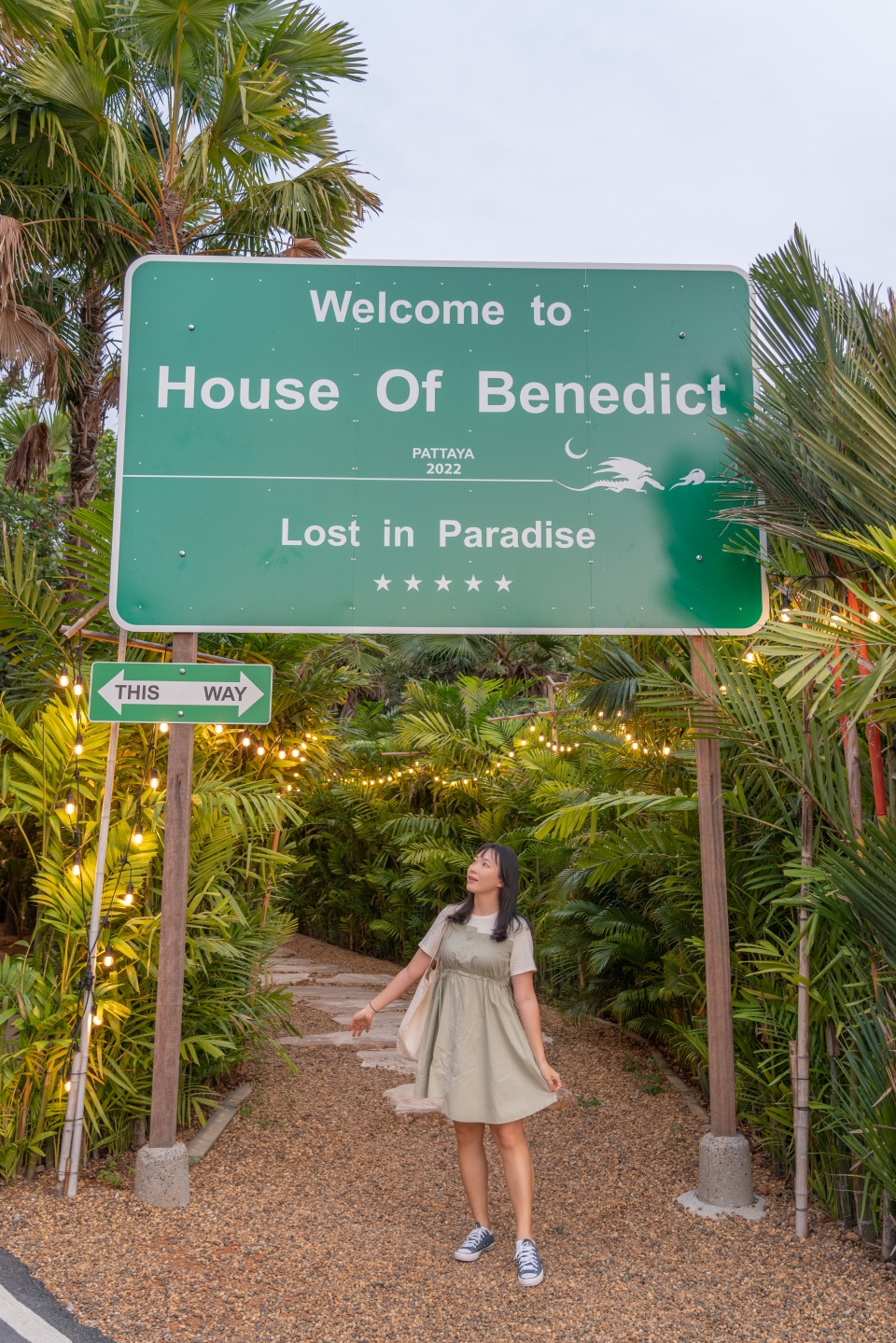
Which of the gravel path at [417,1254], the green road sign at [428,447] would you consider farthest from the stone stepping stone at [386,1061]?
the green road sign at [428,447]

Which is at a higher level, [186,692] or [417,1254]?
[186,692]

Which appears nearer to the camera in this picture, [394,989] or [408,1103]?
[394,989]

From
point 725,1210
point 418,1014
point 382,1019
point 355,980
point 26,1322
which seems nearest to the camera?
point 26,1322

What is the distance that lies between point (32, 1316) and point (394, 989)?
156 cm

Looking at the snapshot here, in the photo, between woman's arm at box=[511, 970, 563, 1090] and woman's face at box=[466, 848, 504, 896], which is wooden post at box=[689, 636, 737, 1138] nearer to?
woman's arm at box=[511, 970, 563, 1090]

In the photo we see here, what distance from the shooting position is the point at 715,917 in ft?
14.0

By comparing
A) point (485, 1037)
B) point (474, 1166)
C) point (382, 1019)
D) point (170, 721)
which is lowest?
point (382, 1019)

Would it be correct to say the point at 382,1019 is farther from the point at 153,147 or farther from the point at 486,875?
the point at 153,147

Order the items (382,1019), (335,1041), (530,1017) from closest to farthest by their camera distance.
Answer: (530,1017)
(335,1041)
(382,1019)

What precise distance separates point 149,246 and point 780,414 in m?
5.62

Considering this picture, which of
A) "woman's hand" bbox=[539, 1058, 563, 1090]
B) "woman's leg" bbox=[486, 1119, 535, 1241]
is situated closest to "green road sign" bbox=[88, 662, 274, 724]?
"woman's hand" bbox=[539, 1058, 563, 1090]

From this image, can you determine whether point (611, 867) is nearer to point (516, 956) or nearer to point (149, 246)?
point (516, 956)

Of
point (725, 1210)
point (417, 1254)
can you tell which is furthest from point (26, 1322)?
point (725, 1210)

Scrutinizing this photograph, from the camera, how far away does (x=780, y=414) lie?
13.1ft
